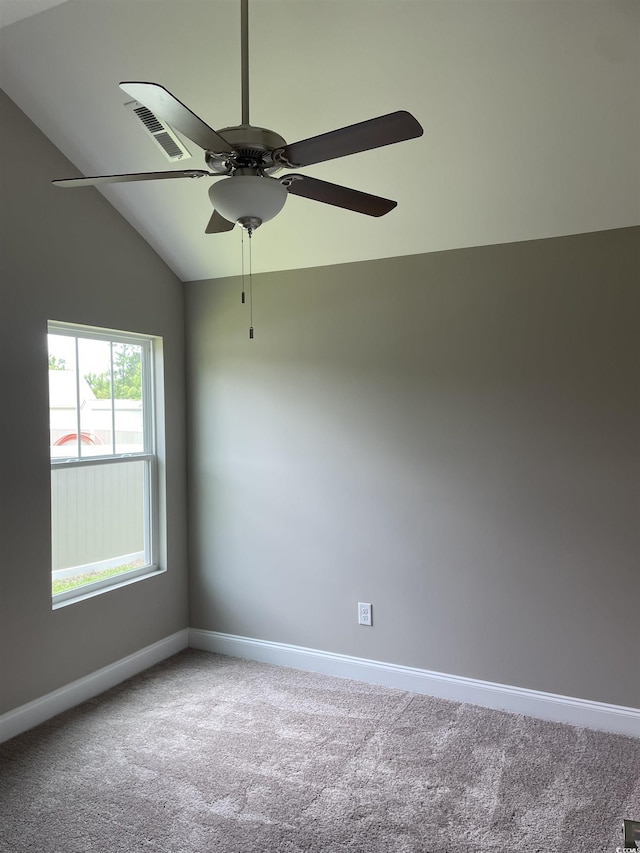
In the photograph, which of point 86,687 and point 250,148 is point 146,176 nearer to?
point 250,148

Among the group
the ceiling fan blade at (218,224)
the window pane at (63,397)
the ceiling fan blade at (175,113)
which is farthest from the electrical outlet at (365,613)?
the ceiling fan blade at (175,113)

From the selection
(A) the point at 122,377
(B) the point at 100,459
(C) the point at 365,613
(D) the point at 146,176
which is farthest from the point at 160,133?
(C) the point at 365,613

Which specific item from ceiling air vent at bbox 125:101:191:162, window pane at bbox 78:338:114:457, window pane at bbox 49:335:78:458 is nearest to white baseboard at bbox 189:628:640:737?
window pane at bbox 78:338:114:457

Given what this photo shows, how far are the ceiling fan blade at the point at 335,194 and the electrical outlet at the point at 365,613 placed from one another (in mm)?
2152

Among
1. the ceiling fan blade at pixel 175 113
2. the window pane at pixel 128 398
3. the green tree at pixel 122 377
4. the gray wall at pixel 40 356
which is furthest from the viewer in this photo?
the window pane at pixel 128 398

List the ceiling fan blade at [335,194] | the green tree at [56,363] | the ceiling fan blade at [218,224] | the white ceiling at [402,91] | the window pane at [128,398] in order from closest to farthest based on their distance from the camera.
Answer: the ceiling fan blade at [335,194]
the ceiling fan blade at [218,224]
the white ceiling at [402,91]
the green tree at [56,363]
the window pane at [128,398]

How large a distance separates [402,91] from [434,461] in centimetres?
169

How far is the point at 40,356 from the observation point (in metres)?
2.93

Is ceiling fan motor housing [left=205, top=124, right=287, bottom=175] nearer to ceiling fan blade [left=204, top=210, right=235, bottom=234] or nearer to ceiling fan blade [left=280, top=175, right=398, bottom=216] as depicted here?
ceiling fan blade [left=280, top=175, right=398, bottom=216]

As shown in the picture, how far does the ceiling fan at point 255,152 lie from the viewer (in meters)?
1.48

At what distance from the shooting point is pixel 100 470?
345 cm

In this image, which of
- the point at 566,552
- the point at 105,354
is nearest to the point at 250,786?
the point at 566,552

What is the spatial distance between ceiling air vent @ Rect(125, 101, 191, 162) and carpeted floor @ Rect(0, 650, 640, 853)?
246cm

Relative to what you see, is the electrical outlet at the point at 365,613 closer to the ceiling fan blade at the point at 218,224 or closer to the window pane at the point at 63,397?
the window pane at the point at 63,397
